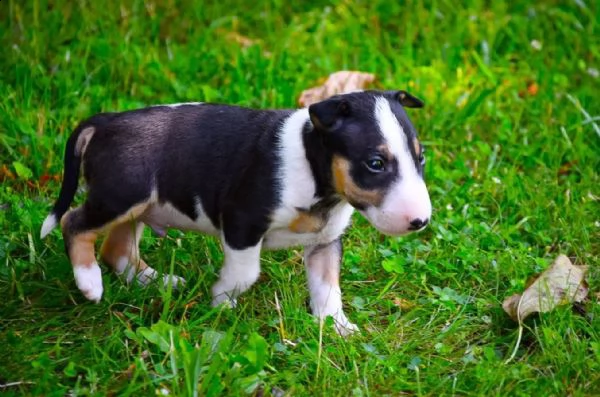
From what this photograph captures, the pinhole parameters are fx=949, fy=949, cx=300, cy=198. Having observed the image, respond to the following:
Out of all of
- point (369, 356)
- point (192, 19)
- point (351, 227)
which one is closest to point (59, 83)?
point (192, 19)

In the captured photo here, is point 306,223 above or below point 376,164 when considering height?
below

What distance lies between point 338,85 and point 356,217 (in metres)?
1.48

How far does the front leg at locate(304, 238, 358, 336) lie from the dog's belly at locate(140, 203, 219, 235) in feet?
1.60

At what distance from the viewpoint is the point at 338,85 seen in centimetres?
652

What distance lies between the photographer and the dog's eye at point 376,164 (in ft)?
12.8

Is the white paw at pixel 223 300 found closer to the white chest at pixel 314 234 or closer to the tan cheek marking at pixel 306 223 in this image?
the white chest at pixel 314 234

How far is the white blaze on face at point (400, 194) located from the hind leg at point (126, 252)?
1250mm

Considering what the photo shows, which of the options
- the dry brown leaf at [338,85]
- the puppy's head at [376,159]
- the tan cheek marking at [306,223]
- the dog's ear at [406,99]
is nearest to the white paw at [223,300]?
the tan cheek marking at [306,223]

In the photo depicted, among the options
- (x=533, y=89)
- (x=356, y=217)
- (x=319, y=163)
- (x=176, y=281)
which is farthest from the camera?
(x=533, y=89)

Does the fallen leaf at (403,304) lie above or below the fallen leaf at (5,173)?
below

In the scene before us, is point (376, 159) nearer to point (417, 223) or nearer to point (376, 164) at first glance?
point (376, 164)

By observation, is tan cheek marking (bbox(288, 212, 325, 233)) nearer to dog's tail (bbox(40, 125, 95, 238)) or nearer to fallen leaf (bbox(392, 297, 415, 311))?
fallen leaf (bbox(392, 297, 415, 311))

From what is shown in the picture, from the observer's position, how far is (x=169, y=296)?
407 cm

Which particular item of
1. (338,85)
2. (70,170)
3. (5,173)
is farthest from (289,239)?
(338,85)
